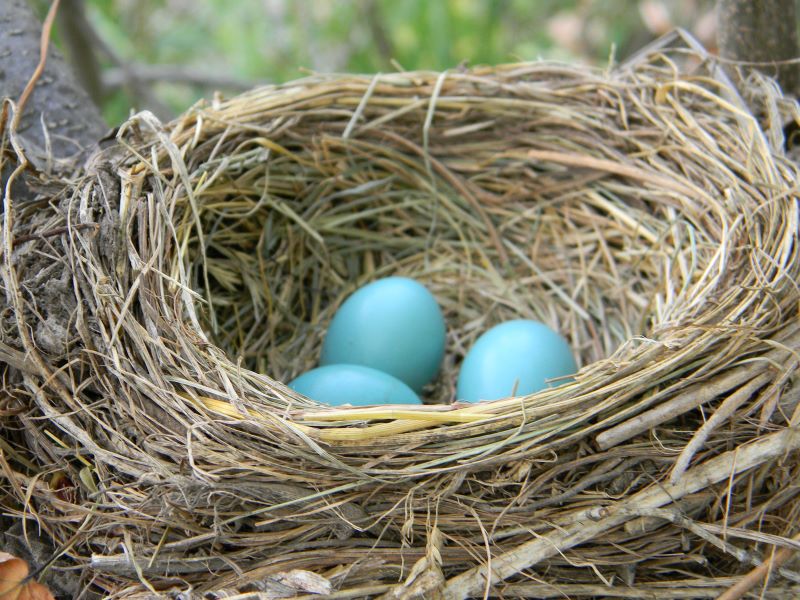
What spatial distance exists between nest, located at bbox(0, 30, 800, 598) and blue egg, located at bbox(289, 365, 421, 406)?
178mm

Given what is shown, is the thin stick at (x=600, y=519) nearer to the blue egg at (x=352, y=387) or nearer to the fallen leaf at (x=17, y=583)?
the blue egg at (x=352, y=387)

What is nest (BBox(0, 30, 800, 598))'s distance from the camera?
113 centimetres

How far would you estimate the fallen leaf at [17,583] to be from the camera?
3.73ft

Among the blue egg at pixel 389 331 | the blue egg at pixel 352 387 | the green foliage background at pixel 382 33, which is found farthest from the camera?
the green foliage background at pixel 382 33

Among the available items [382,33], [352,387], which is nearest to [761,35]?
[352,387]

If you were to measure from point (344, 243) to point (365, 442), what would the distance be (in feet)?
2.77

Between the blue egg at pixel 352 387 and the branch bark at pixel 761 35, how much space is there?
3.22 feet

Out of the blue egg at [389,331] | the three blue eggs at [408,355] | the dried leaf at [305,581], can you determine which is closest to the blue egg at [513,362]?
the three blue eggs at [408,355]

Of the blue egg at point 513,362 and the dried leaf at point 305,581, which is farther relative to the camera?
the blue egg at point 513,362

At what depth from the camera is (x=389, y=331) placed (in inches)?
65.9

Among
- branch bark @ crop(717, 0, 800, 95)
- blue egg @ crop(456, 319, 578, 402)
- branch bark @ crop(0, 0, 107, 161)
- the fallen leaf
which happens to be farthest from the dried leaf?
branch bark @ crop(717, 0, 800, 95)

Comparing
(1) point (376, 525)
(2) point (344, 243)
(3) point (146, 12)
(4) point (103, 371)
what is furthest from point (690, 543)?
(3) point (146, 12)

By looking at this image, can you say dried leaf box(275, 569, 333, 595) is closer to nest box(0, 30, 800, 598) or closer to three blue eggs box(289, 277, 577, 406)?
nest box(0, 30, 800, 598)

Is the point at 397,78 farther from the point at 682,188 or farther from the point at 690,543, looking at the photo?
the point at 690,543
